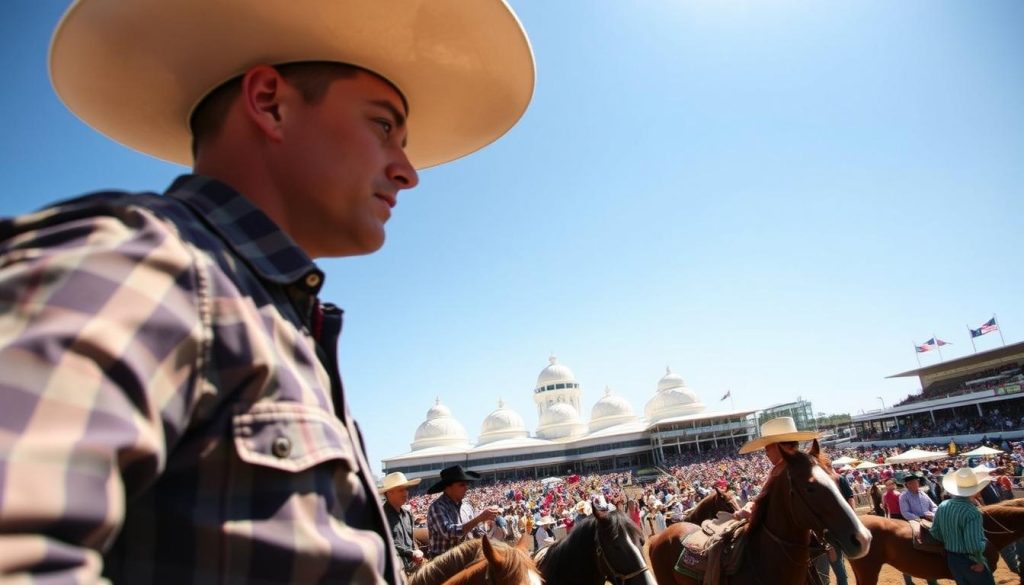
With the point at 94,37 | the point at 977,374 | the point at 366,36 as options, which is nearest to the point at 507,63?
the point at 366,36

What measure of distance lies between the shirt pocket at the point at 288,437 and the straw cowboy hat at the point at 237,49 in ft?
3.58

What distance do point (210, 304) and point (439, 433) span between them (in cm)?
7245

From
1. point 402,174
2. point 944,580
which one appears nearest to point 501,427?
point 944,580

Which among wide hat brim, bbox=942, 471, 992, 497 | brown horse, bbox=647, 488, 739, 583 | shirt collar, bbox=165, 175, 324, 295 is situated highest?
shirt collar, bbox=165, 175, 324, 295

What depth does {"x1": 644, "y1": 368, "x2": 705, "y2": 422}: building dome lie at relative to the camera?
6481 centimetres

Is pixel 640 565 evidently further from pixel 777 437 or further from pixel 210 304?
pixel 210 304

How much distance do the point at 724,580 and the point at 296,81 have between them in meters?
6.28

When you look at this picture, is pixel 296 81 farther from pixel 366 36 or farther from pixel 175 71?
pixel 175 71

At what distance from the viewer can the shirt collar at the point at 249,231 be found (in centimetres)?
95

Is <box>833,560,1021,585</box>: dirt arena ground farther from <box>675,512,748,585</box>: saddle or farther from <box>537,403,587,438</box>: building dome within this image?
<box>537,403,587,438</box>: building dome

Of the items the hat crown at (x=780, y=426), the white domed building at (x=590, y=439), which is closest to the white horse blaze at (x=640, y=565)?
the hat crown at (x=780, y=426)

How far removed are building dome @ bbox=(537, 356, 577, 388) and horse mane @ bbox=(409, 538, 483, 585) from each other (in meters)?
72.2

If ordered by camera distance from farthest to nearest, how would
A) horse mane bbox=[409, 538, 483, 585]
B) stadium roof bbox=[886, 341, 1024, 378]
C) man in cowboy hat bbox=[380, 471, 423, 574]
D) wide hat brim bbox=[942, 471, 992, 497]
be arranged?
stadium roof bbox=[886, 341, 1024, 378] < wide hat brim bbox=[942, 471, 992, 497] < man in cowboy hat bbox=[380, 471, 423, 574] < horse mane bbox=[409, 538, 483, 585]

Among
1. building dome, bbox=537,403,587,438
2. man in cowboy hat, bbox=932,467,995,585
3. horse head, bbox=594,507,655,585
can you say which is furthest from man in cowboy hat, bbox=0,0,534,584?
building dome, bbox=537,403,587,438
